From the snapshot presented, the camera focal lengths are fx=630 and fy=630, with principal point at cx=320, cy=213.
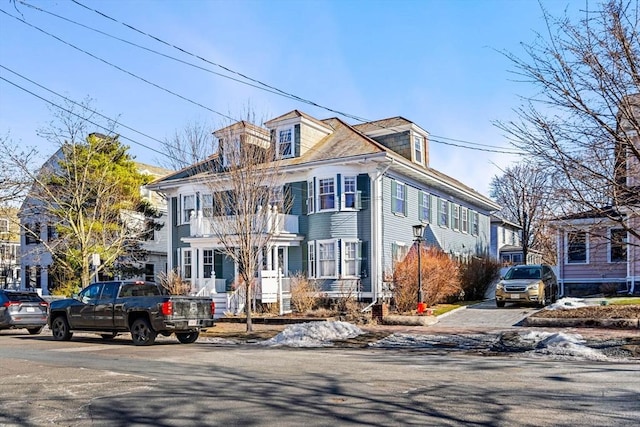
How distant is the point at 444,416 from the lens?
7.30 metres

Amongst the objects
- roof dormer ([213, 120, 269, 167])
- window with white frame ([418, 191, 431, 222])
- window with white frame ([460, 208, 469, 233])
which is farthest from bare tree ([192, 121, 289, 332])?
window with white frame ([460, 208, 469, 233])

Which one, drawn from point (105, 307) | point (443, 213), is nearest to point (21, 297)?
point (105, 307)

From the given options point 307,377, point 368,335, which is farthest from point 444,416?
point 368,335

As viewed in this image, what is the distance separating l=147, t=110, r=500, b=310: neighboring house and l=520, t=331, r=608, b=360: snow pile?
32.9ft

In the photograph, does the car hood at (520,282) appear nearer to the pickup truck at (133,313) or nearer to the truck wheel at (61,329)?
the pickup truck at (133,313)

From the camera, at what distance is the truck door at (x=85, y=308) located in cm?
1789

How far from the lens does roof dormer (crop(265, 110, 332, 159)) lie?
28.6m

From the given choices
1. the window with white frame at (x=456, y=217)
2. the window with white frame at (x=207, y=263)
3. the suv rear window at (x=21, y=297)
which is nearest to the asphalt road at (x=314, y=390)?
the suv rear window at (x=21, y=297)

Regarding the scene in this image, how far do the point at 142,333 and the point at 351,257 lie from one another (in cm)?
1187

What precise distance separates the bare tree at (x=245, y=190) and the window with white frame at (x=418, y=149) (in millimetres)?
10193

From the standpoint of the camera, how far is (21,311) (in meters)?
21.5

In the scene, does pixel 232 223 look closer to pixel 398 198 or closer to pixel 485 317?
pixel 485 317

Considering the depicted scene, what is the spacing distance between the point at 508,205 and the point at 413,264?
44.2 m

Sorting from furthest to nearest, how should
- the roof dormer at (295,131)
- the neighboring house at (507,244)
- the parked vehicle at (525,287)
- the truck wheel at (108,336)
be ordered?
Result: the neighboring house at (507,244), the roof dormer at (295,131), the parked vehicle at (525,287), the truck wheel at (108,336)
